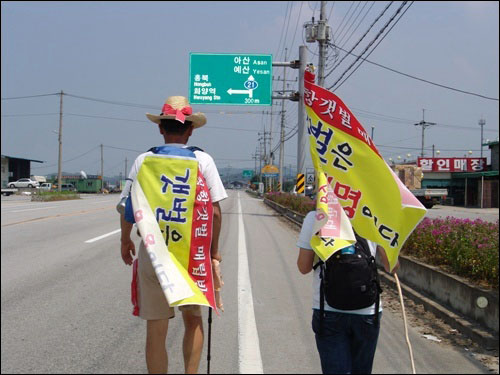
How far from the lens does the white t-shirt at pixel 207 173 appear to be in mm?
2988

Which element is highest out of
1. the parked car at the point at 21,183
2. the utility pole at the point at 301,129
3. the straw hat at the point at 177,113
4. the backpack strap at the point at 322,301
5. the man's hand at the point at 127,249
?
the utility pole at the point at 301,129

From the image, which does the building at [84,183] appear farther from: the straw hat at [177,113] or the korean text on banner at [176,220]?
the korean text on banner at [176,220]

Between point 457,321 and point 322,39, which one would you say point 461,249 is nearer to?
point 457,321

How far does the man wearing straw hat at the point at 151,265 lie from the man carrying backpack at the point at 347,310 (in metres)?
0.80

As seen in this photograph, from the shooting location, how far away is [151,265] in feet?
9.53

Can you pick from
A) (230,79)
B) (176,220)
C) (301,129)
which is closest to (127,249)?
(176,220)

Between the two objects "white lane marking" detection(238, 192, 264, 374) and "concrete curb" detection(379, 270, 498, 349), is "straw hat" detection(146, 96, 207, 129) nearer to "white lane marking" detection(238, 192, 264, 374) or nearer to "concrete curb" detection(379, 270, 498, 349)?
"white lane marking" detection(238, 192, 264, 374)

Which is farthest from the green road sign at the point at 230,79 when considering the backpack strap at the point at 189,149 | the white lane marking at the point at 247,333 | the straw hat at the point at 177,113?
the backpack strap at the point at 189,149

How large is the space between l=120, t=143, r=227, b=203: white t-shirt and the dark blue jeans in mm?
1001

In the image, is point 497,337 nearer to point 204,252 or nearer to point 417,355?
point 417,355

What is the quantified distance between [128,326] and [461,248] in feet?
14.5

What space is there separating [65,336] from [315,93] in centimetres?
359

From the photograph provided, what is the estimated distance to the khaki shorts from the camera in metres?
2.93

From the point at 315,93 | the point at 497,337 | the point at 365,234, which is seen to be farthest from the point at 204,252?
the point at 497,337
